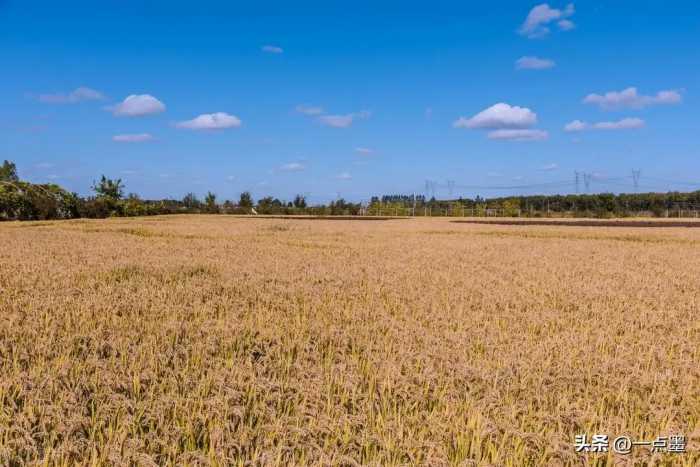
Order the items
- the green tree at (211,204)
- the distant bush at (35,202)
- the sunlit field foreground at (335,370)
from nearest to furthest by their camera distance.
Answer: the sunlit field foreground at (335,370), the distant bush at (35,202), the green tree at (211,204)

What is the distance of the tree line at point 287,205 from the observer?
102 ft

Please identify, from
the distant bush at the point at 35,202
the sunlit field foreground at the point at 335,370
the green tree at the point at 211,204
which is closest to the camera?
the sunlit field foreground at the point at 335,370

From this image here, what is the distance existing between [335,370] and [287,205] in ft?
214

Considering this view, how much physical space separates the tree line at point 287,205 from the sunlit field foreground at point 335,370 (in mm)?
28966

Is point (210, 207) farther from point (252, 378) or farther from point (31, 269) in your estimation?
point (252, 378)

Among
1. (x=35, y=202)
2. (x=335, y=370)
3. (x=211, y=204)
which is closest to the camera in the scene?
(x=335, y=370)

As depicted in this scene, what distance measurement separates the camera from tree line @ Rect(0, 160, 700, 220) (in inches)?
1219

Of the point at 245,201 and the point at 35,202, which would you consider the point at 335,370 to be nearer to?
the point at 35,202

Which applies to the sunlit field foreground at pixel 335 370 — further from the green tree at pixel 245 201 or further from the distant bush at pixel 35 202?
the green tree at pixel 245 201

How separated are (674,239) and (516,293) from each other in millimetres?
16203

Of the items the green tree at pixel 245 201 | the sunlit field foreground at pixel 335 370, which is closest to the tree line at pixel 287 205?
the green tree at pixel 245 201

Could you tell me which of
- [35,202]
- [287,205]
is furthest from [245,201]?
[35,202]

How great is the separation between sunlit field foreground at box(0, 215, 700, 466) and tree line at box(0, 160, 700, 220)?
1140 inches

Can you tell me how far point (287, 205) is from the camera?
222 ft
